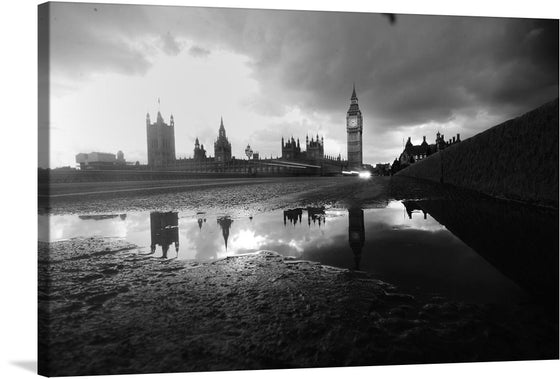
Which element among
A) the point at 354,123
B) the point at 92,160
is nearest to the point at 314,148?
the point at 354,123

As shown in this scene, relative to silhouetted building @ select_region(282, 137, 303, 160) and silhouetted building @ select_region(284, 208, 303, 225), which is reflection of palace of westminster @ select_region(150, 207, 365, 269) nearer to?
silhouetted building @ select_region(284, 208, 303, 225)

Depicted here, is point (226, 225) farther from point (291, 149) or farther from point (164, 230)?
point (291, 149)

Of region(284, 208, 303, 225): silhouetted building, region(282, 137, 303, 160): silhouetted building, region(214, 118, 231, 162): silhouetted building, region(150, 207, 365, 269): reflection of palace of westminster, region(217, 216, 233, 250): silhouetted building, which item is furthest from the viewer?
region(282, 137, 303, 160): silhouetted building

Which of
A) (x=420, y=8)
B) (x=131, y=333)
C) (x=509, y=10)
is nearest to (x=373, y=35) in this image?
(x=420, y=8)

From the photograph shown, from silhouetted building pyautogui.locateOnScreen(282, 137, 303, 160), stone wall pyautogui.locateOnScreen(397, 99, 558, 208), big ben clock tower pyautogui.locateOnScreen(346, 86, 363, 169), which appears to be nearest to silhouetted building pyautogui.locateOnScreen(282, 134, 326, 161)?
silhouetted building pyautogui.locateOnScreen(282, 137, 303, 160)

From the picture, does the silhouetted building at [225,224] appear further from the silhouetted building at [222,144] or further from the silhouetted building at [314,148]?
the silhouetted building at [314,148]

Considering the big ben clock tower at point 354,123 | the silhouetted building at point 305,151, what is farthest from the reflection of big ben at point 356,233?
the silhouetted building at point 305,151
